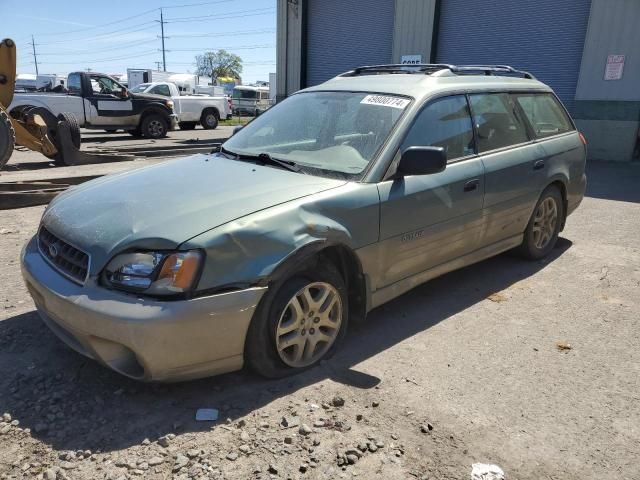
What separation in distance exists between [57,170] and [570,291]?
9282 millimetres

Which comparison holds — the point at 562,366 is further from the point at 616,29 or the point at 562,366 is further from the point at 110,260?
the point at 616,29

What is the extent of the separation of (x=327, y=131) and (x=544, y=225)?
104 inches

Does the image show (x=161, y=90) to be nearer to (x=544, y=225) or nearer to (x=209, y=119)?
(x=209, y=119)

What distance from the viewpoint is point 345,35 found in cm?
1742

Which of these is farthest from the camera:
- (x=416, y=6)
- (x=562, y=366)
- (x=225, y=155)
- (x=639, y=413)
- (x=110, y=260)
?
(x=416, y=6)

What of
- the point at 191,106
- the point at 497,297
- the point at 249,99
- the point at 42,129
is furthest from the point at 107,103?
the point at 249,99

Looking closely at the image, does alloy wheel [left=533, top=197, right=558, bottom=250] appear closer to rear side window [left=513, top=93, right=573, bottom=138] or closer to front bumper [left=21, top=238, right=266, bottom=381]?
rear side window [left=513, top=93, right=573, bottom=138]

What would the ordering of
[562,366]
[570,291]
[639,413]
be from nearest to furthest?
1. [639,413]
2. [562,366]
3. [570,291]

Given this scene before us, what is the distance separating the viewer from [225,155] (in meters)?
3.94

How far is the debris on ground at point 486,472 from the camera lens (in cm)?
233

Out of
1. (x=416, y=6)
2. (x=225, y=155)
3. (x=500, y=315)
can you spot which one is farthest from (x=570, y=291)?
(x=416, y=6)

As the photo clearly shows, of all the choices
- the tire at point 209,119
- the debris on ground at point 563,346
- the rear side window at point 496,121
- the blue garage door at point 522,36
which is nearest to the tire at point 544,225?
the rear side window at point 496,121

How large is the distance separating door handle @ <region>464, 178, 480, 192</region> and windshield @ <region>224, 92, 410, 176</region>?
777 millimetres

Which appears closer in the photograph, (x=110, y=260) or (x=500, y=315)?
(x=110, y=260)
